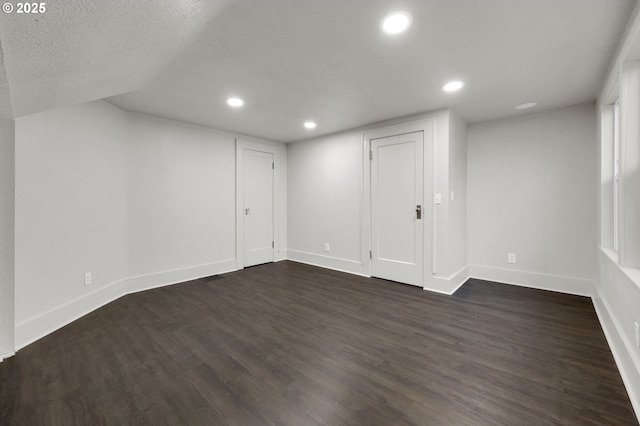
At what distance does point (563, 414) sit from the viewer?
1412 mm

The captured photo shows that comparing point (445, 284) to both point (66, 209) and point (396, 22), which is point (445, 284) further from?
point (66, 209)

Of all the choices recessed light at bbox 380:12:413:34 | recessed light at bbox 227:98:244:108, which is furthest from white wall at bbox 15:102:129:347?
recessed light at bbox 380:12:413:34

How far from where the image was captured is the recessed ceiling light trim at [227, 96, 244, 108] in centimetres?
296

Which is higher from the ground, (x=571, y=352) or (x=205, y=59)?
(x=205, y=59)

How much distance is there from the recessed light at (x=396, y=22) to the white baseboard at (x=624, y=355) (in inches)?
96.2

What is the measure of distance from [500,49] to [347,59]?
1154mm

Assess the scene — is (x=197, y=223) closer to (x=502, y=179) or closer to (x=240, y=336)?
(x=240, y=336)

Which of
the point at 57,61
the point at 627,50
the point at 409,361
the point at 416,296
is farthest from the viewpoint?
the point at 416,296

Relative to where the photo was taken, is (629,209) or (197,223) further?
(197,223)

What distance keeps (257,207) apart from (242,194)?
406 millimetres

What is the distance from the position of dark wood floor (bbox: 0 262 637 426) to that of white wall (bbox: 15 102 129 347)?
0.34 meters

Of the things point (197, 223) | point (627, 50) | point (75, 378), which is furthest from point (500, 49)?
point (197, 223)

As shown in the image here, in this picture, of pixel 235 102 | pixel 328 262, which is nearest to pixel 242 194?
pixel 235 102

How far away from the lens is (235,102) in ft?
10.0
